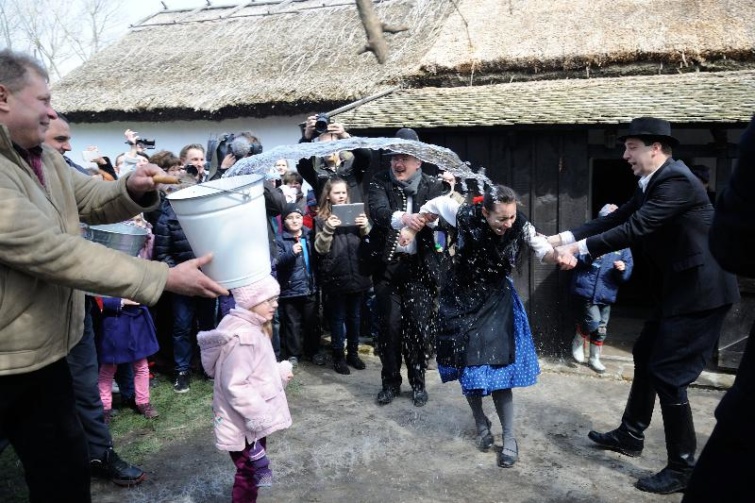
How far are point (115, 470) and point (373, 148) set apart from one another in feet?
11.1

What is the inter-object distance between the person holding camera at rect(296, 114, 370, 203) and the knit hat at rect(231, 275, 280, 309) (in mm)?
3226

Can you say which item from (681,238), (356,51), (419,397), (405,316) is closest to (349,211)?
(405,316)

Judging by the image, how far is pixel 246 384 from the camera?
3.35m

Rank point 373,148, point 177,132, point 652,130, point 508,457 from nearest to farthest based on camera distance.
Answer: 1. point 652,130
2. point 508,457
3. point 373,148
4. point 177,132

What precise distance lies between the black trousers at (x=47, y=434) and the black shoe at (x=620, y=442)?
3.46m

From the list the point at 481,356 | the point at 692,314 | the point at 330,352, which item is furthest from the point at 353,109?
the point at 692,314

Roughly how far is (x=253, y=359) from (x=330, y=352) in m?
3.81

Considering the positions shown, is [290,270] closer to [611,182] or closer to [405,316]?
[405,316]

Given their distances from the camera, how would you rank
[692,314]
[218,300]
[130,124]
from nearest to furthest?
[692,314], [218,300], [130,124]

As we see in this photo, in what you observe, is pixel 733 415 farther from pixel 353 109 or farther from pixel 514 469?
pixel 353 109

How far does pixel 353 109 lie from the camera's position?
337 inches

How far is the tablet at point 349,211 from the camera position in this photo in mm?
Result: 6051

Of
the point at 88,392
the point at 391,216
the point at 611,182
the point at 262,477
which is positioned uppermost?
the point at 391,216

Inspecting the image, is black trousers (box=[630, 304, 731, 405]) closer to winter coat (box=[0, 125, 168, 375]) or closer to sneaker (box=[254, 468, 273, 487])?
sneaker (box=[254, 468, 273, 487])
